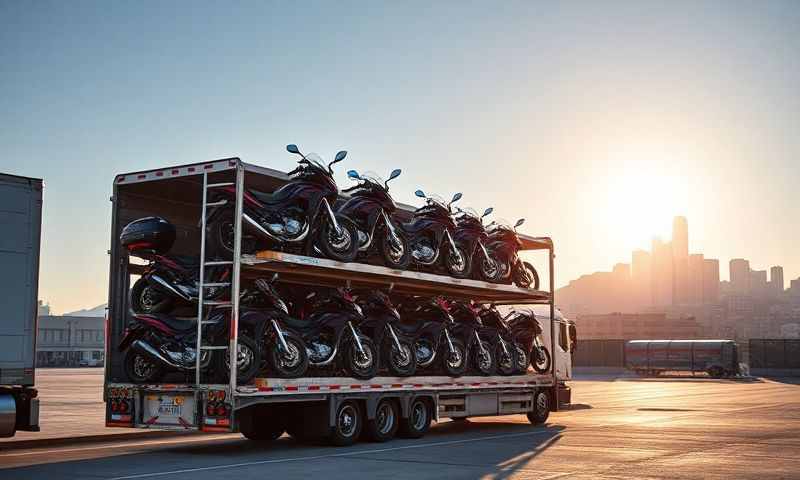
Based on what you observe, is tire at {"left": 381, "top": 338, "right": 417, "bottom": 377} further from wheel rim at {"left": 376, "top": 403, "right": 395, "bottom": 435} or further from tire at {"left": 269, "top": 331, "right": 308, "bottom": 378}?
tire at {"left": 269, "top": 331, "right": 308, "bottom": 378}

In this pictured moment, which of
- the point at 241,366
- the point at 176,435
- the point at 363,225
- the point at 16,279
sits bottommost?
the point at 176,435

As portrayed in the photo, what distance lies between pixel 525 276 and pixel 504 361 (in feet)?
7.12

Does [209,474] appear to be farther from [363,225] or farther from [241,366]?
[363,225]

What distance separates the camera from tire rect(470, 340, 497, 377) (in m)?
19.5

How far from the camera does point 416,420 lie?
677 inches

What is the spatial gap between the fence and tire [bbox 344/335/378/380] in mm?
56684

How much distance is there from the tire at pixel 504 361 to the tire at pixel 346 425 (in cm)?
506

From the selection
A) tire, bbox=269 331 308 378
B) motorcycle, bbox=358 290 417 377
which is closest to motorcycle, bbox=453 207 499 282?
motorcycle, bbox=358 290 417 377

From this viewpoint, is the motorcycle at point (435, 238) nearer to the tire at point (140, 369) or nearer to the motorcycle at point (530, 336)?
the motorcycle at point (530, 336)

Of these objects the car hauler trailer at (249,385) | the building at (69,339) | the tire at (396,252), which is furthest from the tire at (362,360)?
the building at (69,339)

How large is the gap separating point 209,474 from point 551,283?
1170 cm

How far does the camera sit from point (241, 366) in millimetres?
13602

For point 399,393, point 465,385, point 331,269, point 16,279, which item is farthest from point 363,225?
point 16,279

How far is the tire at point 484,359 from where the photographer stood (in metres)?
19.5
